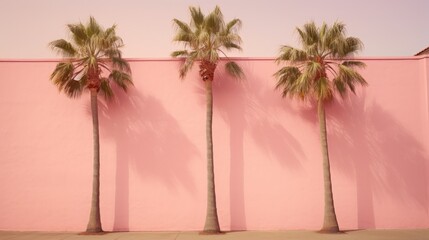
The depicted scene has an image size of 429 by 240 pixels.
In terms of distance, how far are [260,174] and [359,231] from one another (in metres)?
4.77

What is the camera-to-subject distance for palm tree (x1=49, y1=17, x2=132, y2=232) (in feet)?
55.0

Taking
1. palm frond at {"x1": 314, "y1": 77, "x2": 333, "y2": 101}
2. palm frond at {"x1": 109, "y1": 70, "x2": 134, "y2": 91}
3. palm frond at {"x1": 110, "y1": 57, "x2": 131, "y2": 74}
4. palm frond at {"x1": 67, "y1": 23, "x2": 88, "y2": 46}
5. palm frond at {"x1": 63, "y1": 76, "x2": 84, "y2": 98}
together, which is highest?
palm frond at {"x1": 67, "y1": 23, "x2": 88, "y2": 46}

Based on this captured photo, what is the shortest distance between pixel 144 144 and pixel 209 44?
5333 millimetres

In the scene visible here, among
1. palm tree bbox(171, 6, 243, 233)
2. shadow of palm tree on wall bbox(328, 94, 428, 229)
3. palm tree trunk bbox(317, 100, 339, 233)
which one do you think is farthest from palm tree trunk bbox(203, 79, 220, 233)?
shadow of palm tree on wall bbox(328, 94, 428, 229)

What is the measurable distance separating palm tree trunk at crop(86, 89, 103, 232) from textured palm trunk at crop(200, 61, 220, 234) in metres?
4.52

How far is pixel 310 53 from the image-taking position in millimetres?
16812

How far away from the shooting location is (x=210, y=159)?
1672 cm

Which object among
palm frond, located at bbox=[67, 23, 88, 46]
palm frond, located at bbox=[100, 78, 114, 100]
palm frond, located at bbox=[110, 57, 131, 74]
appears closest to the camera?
palm frond, located at bbox=[67, 23, 88, 46]

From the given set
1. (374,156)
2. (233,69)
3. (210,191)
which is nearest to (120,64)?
(233,69)

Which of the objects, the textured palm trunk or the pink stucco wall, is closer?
the textured palm trunk

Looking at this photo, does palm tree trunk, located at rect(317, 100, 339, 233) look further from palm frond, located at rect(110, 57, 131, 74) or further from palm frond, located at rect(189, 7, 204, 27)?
palm frond, located at rect(110, 57, 131, 74)

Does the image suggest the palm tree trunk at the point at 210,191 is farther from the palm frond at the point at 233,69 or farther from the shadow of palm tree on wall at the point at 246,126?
the palm frond at the point at 233,69

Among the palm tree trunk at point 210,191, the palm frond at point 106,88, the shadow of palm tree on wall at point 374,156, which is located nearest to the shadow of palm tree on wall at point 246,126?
the palm tree trunk at point 210,191

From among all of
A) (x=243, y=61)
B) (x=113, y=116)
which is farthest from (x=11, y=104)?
(x=243, y=61)
